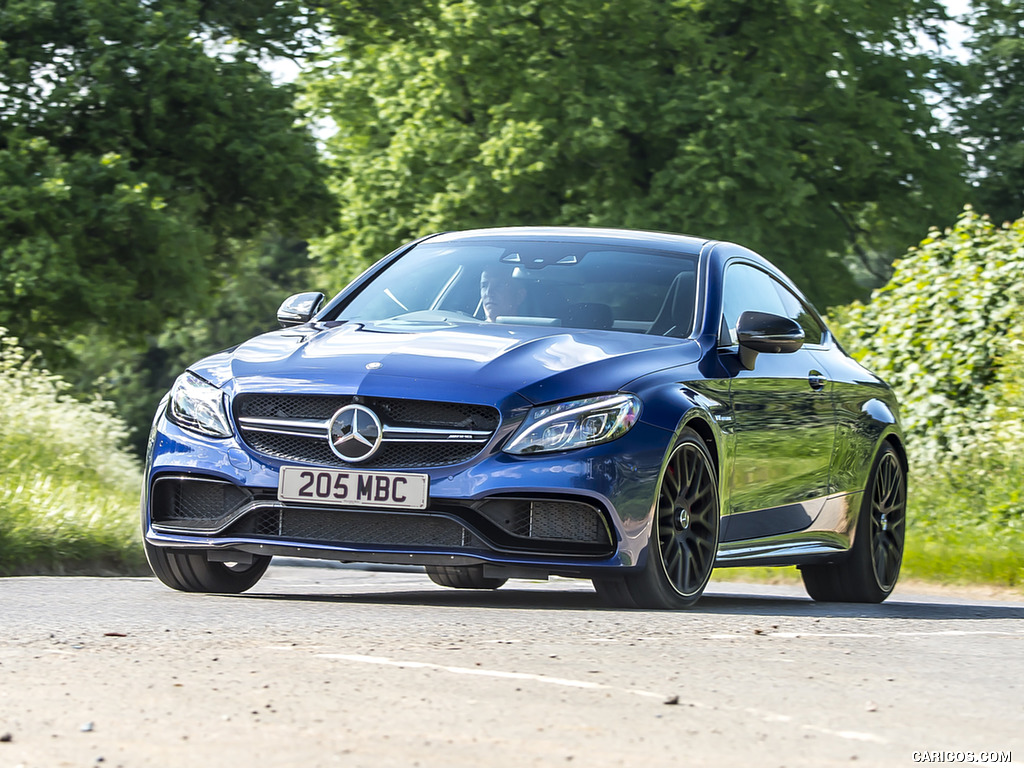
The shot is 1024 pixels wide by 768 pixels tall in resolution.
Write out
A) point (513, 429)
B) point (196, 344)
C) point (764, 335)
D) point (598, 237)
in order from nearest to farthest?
1. point (513, 429)
2. point (764, 335)
3. point (598, 237)
4. point (196, 344)

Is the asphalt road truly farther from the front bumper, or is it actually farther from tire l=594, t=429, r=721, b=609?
the front bumper

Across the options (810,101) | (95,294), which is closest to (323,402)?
(95,294)

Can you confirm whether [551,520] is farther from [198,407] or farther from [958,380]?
[958,380]

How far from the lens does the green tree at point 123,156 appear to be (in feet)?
72.1

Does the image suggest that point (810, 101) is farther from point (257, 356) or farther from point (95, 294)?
point (257, 356)

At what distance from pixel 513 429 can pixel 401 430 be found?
44cm

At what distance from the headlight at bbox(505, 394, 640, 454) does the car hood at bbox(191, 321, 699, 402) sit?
53 mm

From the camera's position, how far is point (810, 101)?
32094 millimetres

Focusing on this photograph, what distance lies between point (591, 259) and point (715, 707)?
3878 millimetres

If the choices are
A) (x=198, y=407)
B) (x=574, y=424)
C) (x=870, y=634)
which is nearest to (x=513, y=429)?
(x=574, y=424)

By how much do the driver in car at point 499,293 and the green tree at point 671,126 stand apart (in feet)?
67.1

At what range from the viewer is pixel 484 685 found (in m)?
5.13

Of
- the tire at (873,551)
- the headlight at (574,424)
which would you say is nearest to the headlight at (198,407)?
the headlight at (574,424)

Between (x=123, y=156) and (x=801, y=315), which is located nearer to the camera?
(x=801, y=315)
